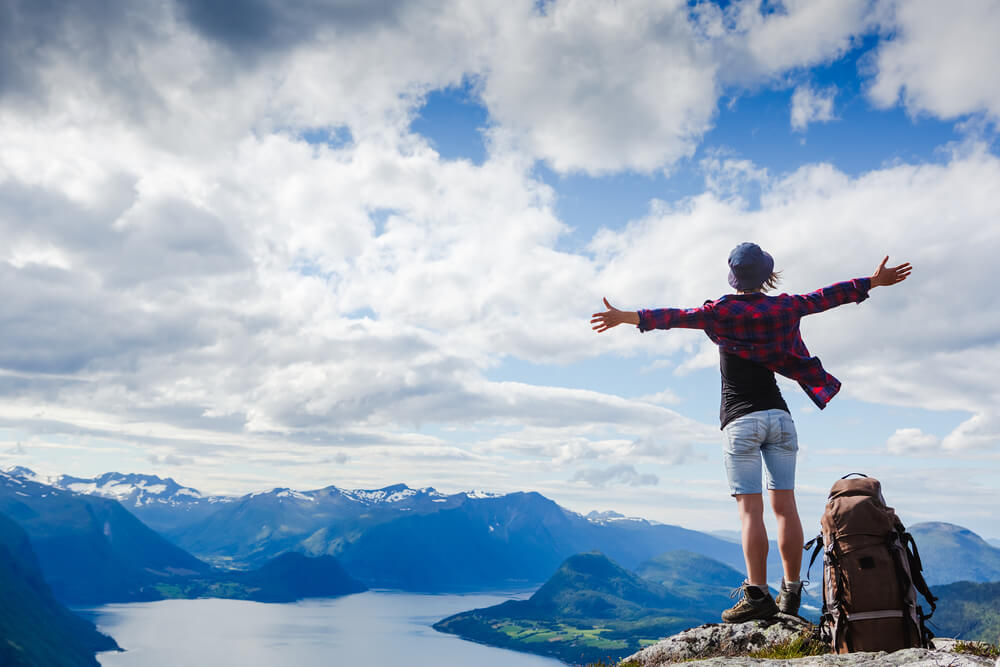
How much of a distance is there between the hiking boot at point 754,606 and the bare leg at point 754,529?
27 cm

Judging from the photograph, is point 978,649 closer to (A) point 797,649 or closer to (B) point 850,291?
(A) point 797,649

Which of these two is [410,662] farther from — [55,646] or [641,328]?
[641,328]

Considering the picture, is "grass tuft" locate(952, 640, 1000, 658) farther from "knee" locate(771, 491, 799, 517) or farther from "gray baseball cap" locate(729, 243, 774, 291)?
"gray baseball cap" locate(729, 243, 774, 291)

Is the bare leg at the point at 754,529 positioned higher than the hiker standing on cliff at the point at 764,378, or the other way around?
the hiker standing on cliff at the point at 764,378

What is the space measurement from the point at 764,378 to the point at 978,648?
2768 millimetres

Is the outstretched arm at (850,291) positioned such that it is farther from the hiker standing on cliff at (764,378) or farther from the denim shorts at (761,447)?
the denim shorts at (761,447)

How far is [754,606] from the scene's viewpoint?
696cm

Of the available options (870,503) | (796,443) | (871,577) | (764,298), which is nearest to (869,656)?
(871,577)

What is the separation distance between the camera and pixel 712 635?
709 centimetres

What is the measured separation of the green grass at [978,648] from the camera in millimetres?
5300

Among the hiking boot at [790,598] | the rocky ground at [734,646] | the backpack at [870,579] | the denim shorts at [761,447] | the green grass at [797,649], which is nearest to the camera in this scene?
the rocky ground at [734,646]

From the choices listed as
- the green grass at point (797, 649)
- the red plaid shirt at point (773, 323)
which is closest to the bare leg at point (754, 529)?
the green grass at point (797, 649)

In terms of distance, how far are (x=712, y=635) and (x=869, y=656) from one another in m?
2.10

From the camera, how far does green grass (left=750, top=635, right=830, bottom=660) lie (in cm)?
597
